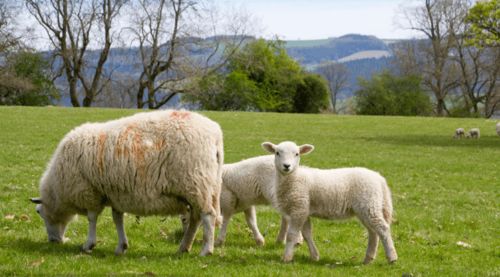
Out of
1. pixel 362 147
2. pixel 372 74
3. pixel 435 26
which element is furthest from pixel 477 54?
pixel 362 147

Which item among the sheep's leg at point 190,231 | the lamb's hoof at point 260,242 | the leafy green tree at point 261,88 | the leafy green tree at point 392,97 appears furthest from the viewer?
the leafy green tree at point 392,97

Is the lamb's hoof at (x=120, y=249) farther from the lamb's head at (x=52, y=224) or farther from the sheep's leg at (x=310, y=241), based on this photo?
the sheep's leg at (x=310, y=241)

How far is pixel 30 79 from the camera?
191 ft

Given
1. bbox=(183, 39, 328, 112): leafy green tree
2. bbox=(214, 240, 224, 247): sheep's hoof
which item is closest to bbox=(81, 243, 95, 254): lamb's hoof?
bbox=(214, 240, 224, 247): sheep's hoof

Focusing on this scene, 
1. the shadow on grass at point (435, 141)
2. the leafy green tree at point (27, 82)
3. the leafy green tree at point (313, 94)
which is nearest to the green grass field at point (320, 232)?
the shadow on grass at point (435, 141)

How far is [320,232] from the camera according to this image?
1012cm

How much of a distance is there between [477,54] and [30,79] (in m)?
49.1

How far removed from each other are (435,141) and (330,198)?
77.9 feet

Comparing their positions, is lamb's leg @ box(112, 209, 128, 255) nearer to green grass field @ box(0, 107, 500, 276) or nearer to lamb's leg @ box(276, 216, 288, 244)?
green grass field @ box(0, 107, 500, 276)

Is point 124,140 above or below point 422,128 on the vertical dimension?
above

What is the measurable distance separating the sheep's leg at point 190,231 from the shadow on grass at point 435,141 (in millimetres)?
21341

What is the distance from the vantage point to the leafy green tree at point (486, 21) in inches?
1110

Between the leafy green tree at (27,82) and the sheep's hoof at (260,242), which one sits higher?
the sheep's hoof at (260,242)

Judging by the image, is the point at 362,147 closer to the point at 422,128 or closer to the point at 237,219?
the point at 422,128
